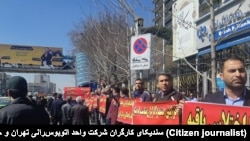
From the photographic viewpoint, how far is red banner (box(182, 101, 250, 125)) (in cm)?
448

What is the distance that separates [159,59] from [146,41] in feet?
59.3

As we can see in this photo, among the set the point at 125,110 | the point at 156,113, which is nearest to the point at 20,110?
the point at 156,113

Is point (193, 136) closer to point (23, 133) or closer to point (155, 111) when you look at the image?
point (23, 133)

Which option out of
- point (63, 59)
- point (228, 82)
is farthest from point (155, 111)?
point (63, 59)

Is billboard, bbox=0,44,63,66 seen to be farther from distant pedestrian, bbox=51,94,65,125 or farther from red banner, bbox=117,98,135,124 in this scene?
red banner, bbox=117,98,135,124

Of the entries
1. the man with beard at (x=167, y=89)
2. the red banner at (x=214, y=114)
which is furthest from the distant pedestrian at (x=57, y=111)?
the red banner at (x=214, y=114)

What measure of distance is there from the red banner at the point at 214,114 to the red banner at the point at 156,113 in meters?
0.93

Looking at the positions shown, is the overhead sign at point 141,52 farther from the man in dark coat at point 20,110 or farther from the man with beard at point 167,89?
the man in dark coat at point 20,110

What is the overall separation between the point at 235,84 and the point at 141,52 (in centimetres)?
685

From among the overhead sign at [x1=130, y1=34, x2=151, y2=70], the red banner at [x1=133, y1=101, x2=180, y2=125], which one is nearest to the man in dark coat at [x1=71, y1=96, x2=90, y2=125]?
the overhead sign at [x1=130, y1=34, x2=151, y2=70]

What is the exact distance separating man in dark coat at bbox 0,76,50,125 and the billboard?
74.0 meters

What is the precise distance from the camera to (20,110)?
432 cm

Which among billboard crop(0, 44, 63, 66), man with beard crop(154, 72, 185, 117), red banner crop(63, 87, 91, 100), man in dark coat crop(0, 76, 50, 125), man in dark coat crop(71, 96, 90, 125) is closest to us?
man in dark coat crop(0, 76, 50, 125)

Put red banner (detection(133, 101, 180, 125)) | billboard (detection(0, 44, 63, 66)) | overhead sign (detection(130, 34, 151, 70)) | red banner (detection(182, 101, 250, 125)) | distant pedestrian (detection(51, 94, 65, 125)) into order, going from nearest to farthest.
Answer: red banner (detection(182, 101, 250, 125)) → red banner (detection(133, 101, 180, 125)) → overhead sign (detection(130, 34, 151, 70)) → distant pedestrian (detection(51, 94, 65, 125)) → billboard (detection(0, 44, 63, 66))
